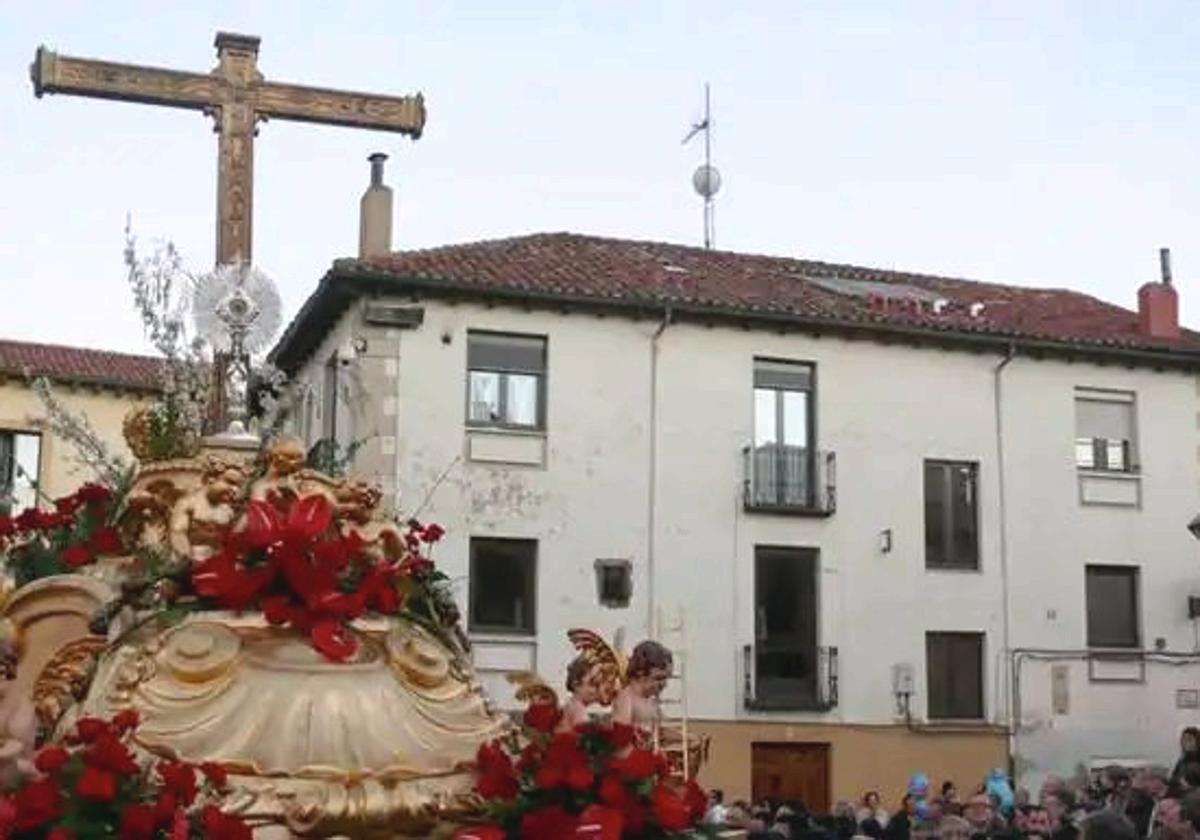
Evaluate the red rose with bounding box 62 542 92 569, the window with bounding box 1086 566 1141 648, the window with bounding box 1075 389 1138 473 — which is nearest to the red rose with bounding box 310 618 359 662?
the red rose with bounding box 62 542 92 569

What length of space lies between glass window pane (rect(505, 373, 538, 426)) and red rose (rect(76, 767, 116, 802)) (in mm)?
21315

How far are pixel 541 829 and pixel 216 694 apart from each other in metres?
1.07

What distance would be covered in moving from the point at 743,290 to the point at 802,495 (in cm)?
325

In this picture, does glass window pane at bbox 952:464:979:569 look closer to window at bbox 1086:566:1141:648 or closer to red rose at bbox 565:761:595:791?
window at bbox 1086:566:1141:648

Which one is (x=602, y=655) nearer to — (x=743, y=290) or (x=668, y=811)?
(x=668, y=811)

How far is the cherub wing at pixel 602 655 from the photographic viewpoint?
6.31 metres

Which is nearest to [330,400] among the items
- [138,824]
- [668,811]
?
[668,811]

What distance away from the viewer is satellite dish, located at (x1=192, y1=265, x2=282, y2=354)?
7809 mm

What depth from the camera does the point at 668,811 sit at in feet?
18.2

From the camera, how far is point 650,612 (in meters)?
25.8

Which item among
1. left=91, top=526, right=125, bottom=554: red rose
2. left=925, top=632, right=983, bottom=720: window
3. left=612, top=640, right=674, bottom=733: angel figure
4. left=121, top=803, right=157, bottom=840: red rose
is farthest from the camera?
left=925, top=632, right=983, bottom=720: window

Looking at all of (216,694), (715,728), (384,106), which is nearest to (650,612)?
(715,728)

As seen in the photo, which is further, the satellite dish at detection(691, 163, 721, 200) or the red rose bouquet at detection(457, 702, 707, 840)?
the satellite dish at detection(691, 163, 721, 200)

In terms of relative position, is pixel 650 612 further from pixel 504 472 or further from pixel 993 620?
pixel 993 620
